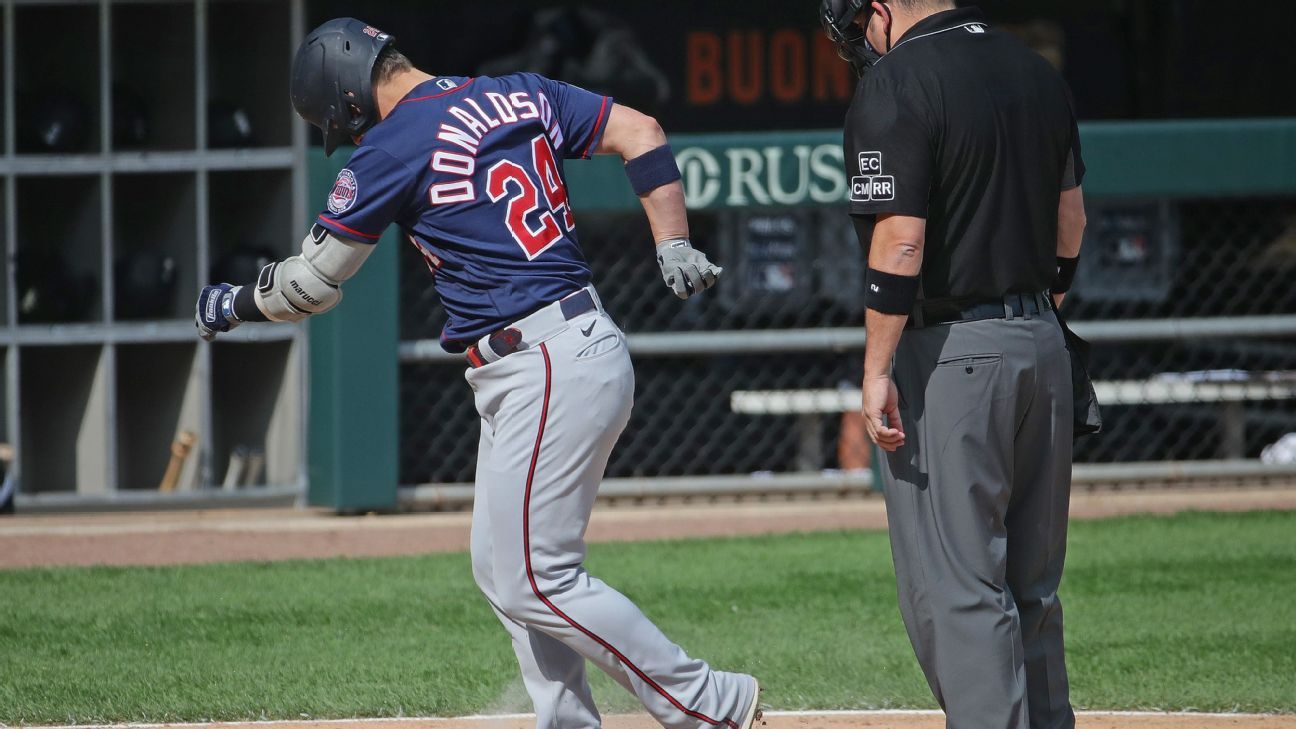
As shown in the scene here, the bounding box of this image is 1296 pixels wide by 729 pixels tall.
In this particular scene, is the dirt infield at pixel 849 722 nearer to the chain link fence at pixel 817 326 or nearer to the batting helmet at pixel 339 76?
the batting helmet at pixel 339 76

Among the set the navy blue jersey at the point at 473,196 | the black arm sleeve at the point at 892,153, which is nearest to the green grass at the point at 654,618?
the navy blue jersey at the point at 473,196

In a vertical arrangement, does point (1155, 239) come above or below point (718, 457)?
above

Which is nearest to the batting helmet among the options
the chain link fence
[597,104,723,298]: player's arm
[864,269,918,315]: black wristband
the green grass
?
[597,104,723,298]: player's arm

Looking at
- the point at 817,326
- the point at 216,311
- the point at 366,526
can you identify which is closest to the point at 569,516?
the point at 216,311

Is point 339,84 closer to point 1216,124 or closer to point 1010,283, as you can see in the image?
point 1010,283

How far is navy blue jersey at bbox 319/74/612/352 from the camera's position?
132 inches

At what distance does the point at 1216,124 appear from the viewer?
7926mm

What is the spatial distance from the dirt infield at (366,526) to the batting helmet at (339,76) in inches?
144

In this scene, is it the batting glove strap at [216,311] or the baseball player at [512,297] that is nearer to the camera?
the baseball player at [512,297]

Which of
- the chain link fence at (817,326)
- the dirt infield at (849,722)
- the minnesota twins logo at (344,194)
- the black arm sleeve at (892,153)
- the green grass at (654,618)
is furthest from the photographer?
the chain link fence at (817,326)

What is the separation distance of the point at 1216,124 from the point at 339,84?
5.77 m

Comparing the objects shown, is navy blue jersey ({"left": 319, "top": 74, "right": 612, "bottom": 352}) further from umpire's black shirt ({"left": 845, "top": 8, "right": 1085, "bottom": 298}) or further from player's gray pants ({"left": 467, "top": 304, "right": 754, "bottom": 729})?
umpire's black shirt ({"left": 845, "top": 8, "right": 1085, "bottom": 298})

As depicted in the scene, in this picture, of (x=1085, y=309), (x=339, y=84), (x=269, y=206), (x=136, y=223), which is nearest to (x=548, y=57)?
(x=269, y=206)

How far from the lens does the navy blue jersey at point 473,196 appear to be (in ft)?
11.0
